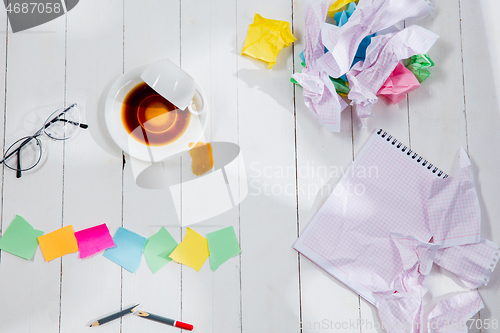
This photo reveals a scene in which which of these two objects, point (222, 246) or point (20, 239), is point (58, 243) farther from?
point (222, 246)

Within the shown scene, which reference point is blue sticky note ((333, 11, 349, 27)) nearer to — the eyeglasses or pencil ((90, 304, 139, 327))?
the eyeglasses

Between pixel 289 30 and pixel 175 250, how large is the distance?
0.52 m

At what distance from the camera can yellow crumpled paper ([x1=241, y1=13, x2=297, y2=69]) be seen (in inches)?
31.8

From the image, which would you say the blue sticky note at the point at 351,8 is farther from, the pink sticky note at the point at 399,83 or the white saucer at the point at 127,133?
the white saucer at the point at 127,133

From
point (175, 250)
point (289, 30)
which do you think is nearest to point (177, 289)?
point (175, 250)

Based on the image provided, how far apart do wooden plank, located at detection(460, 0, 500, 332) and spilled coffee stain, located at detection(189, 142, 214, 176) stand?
57 centimetres

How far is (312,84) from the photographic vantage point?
77cm

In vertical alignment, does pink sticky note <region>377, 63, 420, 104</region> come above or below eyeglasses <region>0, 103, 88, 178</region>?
above

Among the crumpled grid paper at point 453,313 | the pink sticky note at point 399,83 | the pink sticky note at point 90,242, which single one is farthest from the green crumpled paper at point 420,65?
the pink sticky note at point 90,242

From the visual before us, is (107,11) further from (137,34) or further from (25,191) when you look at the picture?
(25,191)

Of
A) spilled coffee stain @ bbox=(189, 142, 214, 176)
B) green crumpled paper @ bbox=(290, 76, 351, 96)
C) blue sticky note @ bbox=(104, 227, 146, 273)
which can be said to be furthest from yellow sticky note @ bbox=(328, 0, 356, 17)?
blue sticky note @ bbox=(104, 227, 146, 273)

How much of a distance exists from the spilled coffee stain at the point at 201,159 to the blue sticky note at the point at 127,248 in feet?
0.61

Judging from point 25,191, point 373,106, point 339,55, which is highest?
point 339,55

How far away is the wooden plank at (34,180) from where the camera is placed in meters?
0.79
